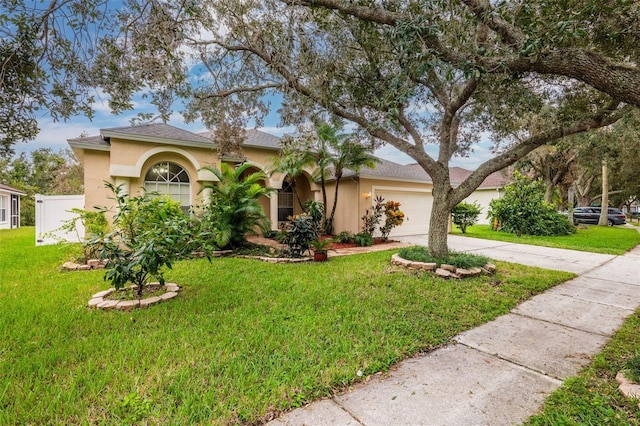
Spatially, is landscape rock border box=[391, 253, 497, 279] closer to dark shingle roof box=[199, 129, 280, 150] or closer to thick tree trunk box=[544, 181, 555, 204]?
dark shingle roof box=[199, 129, 280, 150]

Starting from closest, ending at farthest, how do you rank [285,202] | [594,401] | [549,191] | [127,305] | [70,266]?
[594,401], [127,305], [70,266], [285,202], [549,191]

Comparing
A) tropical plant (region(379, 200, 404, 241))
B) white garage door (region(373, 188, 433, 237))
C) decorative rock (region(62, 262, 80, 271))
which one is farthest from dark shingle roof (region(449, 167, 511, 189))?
decorative rock (region(62, 262, 80, 271))

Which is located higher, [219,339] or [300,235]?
[300,235]

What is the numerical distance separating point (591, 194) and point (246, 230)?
149 ft

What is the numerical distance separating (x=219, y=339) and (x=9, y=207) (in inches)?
1070

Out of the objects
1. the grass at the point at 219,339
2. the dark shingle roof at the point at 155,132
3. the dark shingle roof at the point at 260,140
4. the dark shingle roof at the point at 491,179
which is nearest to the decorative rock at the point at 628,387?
the grass at the point at 219,339

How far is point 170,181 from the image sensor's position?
38.2 ft

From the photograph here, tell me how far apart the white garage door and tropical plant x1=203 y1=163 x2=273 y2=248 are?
268 inches

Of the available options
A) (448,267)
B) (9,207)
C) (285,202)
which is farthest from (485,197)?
(9,207)

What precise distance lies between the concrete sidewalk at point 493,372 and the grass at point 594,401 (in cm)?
9

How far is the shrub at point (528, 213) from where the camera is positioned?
A: 15.6m

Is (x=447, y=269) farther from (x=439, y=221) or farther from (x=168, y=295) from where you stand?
Result: (x=168, y=295)

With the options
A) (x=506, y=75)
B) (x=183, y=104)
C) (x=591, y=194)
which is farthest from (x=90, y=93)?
(x=591, y=194)

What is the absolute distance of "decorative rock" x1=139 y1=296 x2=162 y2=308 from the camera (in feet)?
15.4
